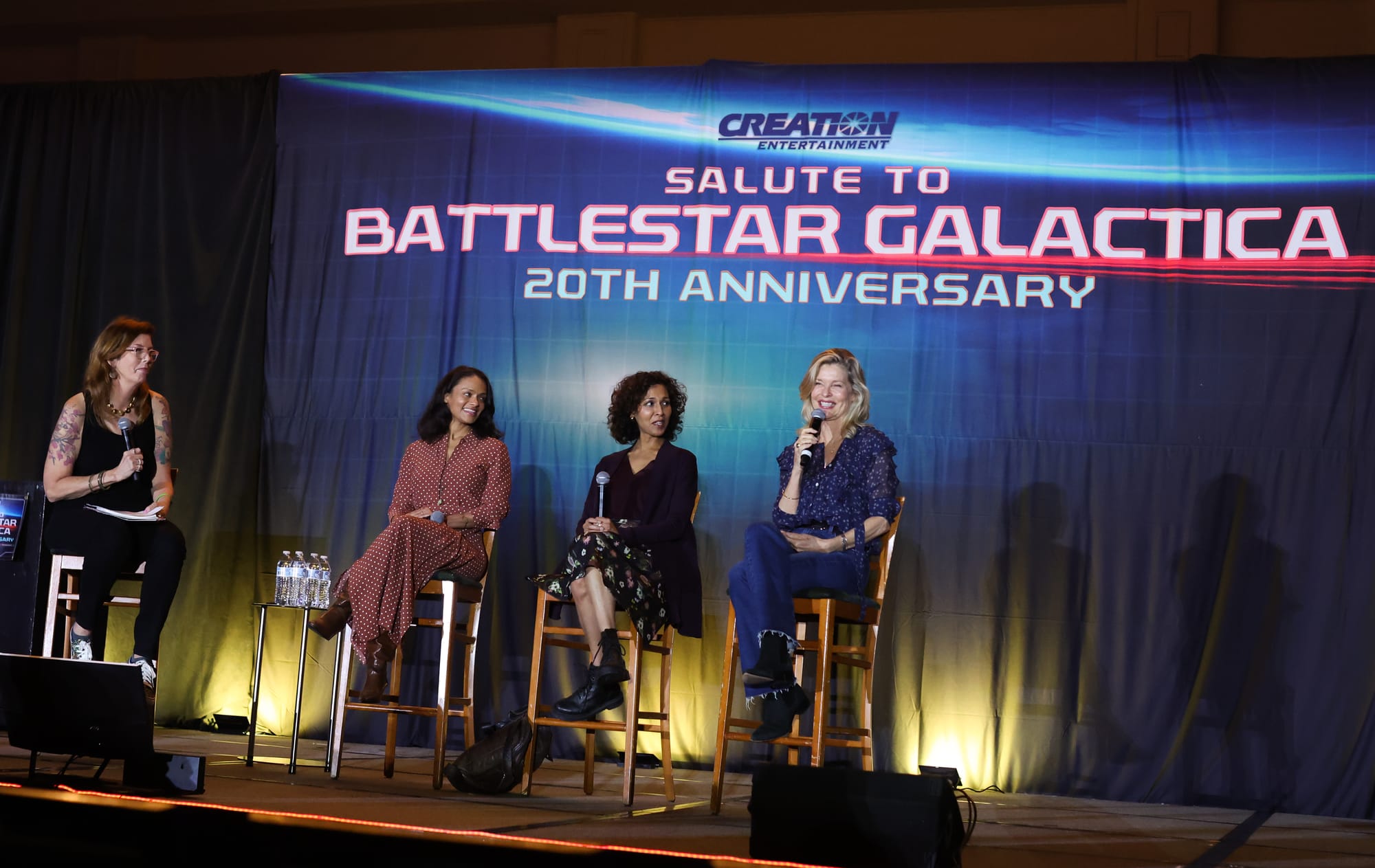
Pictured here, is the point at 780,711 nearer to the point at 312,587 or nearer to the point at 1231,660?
the point at 312,587

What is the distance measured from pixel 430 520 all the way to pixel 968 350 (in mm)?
1920

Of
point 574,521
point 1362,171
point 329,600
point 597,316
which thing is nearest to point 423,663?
point 574,521

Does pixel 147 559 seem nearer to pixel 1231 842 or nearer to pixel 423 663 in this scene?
pixel 423 663

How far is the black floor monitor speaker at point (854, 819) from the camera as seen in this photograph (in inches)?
95.7

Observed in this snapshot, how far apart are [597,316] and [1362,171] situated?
266 centimetres

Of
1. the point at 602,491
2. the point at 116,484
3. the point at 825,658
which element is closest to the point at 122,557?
the point at 116,484

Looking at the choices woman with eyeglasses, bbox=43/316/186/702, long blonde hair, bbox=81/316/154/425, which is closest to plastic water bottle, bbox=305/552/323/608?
woman with eyeglasses, bbox=43/316/186/702

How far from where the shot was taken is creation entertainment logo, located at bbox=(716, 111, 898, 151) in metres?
4.89

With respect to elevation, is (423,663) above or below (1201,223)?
below

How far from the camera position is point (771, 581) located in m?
3.70

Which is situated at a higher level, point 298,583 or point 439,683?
Result: point 298,583

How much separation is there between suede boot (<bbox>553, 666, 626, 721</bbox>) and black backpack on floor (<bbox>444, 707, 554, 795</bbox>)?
136 mm

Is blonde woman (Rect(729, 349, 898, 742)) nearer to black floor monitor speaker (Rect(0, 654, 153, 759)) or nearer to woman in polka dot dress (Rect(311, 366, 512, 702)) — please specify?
woman in polka dot dress (Rect(311, 366, 512, 702))

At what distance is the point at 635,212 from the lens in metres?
5.02
